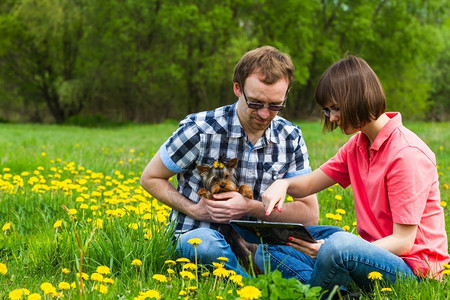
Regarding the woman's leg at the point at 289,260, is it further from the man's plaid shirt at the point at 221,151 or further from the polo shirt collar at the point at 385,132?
the polo shirt collar at the point at 385,132

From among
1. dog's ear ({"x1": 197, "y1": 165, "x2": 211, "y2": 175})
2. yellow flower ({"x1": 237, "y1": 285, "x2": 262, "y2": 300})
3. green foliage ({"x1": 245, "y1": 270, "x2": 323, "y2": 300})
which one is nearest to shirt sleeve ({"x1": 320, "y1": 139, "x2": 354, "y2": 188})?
dog's ear ({"x1": 197, "y1": 165, "x2": 211, "y2": 175})

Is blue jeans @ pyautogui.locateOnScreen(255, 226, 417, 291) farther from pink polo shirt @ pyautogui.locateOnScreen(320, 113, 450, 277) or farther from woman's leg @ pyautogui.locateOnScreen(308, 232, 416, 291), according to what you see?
pink polo shirt @ pyautogui.locateOnScreen(320, 113, 450, 277)

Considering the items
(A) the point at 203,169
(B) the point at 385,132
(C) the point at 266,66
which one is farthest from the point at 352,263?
(C) the point at 266,66

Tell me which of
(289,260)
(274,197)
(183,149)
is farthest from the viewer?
(183,149)

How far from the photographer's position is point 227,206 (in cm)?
321

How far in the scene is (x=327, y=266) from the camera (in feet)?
9.50

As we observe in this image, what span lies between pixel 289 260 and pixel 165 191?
1.04 m

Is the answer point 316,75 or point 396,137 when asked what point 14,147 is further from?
point 316,75

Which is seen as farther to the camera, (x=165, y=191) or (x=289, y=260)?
(x=165, y=191)

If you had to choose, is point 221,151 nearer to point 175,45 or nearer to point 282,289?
point 282,289

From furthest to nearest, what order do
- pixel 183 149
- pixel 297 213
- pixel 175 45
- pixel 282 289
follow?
1. pixel 175 45
2. pixel 297 213
3. pixel 183 149
4. pixel 282 289

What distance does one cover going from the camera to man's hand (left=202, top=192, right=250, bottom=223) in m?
3.21

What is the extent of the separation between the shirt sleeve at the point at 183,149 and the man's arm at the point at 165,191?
9 cm

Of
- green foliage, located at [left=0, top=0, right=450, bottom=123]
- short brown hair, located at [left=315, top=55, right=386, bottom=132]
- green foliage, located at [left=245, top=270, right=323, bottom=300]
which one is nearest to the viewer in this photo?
green foliage, located at [left=245, top=270, right=323, bottom=300]
